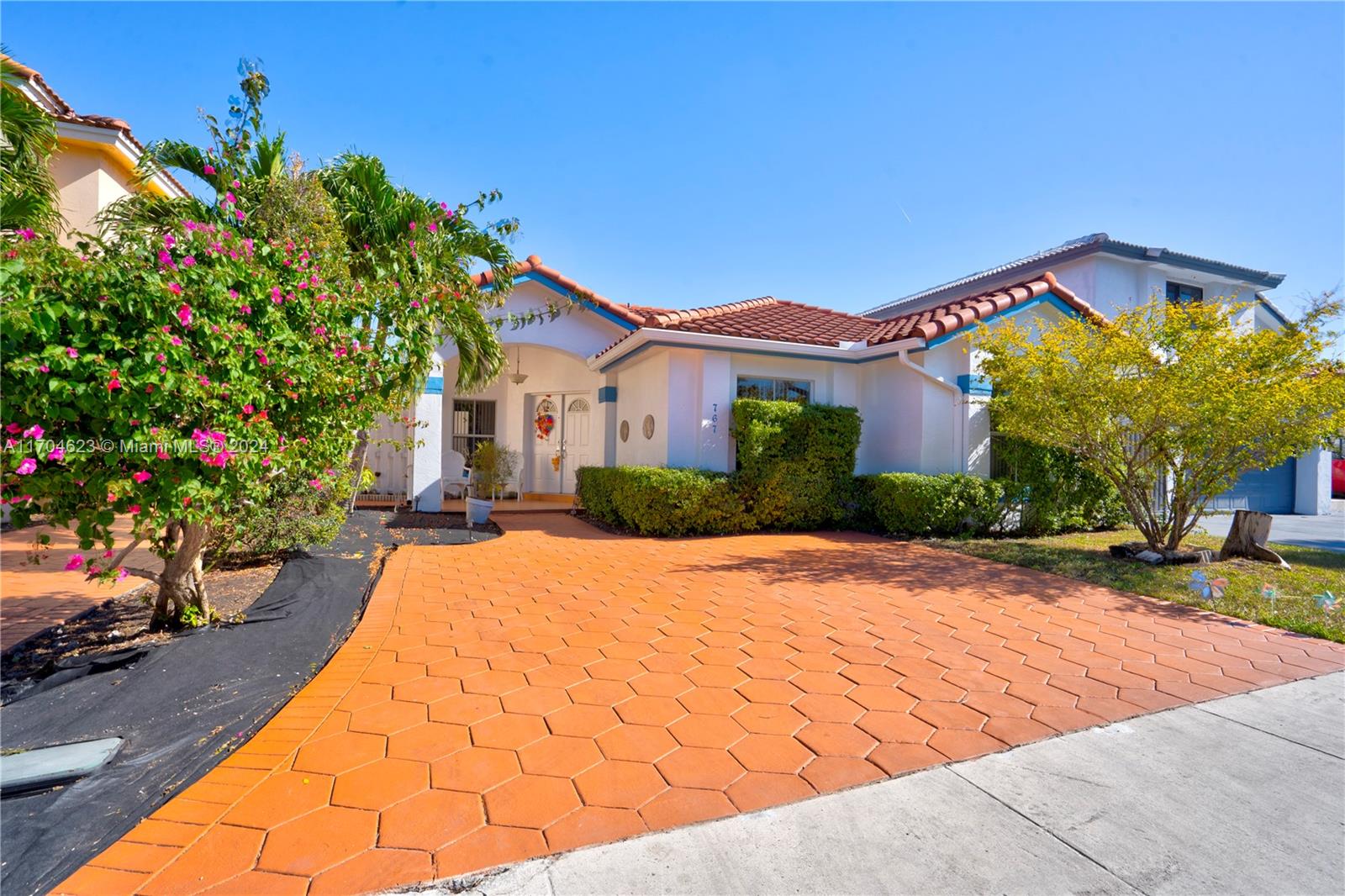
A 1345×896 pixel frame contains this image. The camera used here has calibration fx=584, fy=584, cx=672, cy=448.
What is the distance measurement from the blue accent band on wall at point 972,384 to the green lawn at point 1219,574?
8.71ft

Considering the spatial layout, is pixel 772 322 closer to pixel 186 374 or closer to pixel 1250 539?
pixel 1250 539

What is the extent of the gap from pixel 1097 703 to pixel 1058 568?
4446 millimetres

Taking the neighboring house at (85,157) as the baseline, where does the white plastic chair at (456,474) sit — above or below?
below

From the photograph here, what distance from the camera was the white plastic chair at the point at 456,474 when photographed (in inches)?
546

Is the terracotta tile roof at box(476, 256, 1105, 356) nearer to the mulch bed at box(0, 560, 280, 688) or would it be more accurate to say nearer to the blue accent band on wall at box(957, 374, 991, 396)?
the blue accent band on wall at box(957, 374, 991, 396)

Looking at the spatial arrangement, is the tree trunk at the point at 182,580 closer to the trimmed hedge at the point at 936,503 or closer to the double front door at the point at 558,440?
the trimmed hedge at the point at 936,503

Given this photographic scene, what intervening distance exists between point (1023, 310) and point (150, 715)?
1298cm

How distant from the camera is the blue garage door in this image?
14625 mm

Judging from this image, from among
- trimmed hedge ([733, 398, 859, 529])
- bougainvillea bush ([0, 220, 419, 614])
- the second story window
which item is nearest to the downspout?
trimmed hedge ([733, 398, 859, 529])

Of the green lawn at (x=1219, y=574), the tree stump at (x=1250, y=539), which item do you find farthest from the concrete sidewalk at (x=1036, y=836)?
the tree stump at (x=1250, y=539)

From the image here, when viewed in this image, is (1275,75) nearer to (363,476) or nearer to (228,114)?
(363,476)

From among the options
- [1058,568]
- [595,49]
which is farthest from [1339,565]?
[595,49]

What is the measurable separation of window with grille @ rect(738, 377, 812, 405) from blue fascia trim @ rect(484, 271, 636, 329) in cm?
281

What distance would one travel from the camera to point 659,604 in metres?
5.35
